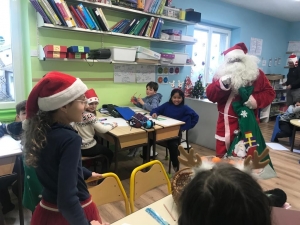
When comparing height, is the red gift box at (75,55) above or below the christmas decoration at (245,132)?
above

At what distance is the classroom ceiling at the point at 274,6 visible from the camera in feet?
15.0

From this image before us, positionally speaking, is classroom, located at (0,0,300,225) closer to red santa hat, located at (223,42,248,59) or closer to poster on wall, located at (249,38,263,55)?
red santa hat, located at (223,42,248,59)

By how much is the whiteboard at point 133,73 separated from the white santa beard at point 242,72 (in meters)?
1.41

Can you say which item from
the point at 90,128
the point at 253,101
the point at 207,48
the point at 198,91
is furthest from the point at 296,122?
the point at 90,128

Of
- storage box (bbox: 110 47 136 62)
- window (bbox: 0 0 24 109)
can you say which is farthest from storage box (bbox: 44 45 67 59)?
storage box (bbox: 110 47 136 62)

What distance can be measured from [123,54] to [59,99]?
222 cm

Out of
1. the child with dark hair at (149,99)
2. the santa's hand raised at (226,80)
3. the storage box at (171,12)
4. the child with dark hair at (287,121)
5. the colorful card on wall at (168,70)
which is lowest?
the child with dark hair at (287,121)

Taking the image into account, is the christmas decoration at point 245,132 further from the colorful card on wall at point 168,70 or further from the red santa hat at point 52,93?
the red santa hat at point 52,93

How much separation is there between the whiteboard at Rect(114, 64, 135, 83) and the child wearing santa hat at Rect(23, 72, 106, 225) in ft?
7.86

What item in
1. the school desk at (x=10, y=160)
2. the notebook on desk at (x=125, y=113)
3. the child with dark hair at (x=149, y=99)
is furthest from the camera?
the child with dark hair at (x=149, y=99)

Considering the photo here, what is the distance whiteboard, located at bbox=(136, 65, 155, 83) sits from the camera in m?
3.59

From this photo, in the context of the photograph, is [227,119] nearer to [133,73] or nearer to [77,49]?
[133,73]

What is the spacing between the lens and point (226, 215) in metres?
0.53

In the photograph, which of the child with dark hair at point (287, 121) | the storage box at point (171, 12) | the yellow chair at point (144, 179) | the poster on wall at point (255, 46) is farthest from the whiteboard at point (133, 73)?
the poster on wall at point (255, 46)
